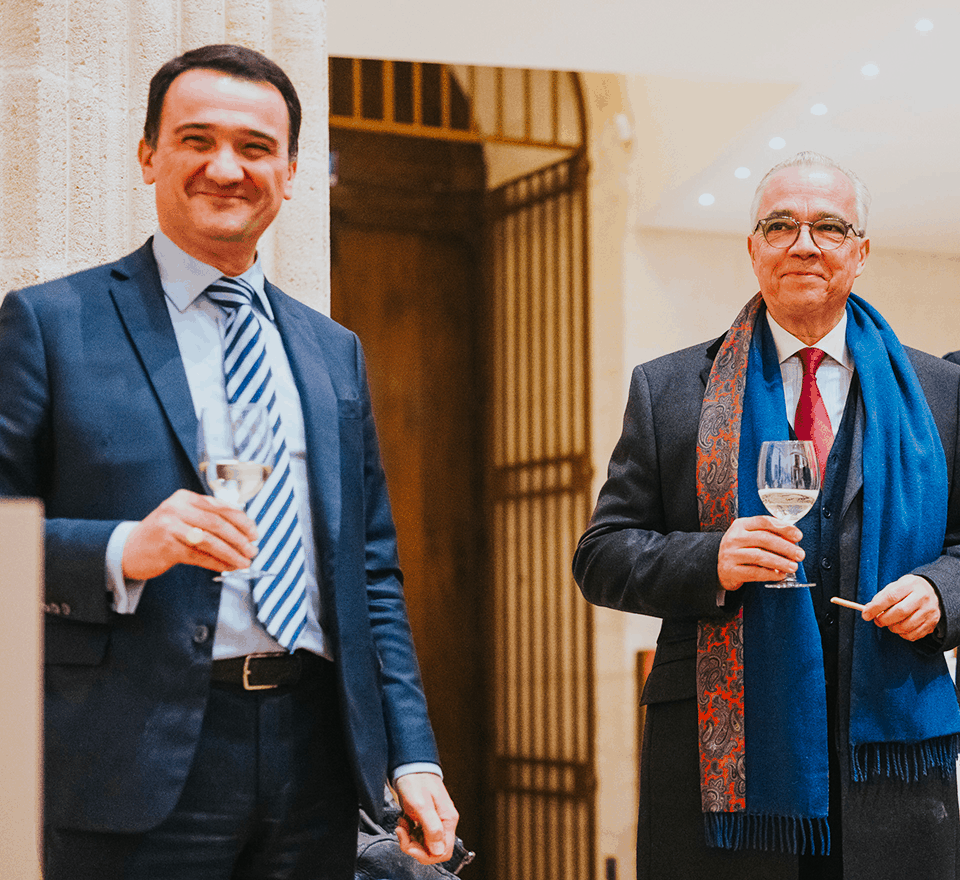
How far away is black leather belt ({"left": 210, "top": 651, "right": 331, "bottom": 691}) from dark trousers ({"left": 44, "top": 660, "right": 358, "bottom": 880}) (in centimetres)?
1

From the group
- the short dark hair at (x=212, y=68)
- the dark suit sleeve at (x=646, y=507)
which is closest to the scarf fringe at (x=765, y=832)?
the dark suit sleeve at (x=646, y=507)

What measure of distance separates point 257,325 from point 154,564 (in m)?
0.37

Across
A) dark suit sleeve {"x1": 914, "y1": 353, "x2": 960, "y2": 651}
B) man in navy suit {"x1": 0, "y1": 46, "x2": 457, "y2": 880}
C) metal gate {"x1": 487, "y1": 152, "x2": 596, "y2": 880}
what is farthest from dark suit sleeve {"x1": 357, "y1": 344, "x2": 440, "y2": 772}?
metal gate {"x1": 487, "y1": 152, "x2": 596, "y2": 880}

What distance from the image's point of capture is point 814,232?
6.82 feet

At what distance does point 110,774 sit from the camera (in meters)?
1.38

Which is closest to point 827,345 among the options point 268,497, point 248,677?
point 268,497

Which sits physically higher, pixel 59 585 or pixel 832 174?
pixel 832 174

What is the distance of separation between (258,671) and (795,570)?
79 cm

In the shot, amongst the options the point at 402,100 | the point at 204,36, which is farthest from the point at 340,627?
the point at 402,100

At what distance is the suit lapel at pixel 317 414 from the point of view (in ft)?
5.07

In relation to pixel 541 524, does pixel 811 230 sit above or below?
above

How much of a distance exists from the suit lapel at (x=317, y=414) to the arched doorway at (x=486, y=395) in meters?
4.48

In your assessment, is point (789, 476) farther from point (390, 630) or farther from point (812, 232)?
point (390, 630)

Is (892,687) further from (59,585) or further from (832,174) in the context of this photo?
(59,585)
